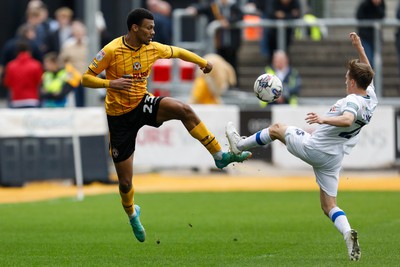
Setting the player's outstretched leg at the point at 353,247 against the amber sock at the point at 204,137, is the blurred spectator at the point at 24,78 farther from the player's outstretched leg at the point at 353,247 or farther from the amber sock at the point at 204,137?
the player's outstretched leg at the point at 353,247

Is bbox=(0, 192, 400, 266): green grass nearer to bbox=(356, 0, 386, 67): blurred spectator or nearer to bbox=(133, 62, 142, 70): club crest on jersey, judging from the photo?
bbox=(133, 62, 142, 70): club crest on jersey

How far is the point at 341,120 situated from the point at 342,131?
68cm

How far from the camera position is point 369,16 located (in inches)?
1028

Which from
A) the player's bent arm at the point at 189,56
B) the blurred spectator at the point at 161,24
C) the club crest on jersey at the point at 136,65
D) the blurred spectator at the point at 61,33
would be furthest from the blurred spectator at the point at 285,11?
the club crest on jersey at the point at 136,65

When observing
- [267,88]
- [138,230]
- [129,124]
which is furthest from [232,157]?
[138,230]

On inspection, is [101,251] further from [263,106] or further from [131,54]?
[263,106]

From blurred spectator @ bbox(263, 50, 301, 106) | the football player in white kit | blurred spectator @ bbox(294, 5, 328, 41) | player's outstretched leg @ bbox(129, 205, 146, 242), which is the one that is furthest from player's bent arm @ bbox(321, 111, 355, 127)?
blurred spectator @ bbox(294, 5, 328, 41)

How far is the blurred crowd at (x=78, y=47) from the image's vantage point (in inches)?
974

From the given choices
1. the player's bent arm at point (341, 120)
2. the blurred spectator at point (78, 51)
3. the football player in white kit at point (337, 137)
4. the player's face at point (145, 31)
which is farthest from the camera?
the blurred spectator at point (78, 51)

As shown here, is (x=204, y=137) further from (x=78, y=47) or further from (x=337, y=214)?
(x=78, y=47)

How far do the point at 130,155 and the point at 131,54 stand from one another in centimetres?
120

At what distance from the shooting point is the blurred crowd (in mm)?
24734

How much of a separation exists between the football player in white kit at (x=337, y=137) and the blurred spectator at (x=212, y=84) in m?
11.1

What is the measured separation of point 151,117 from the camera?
14.2 meters
